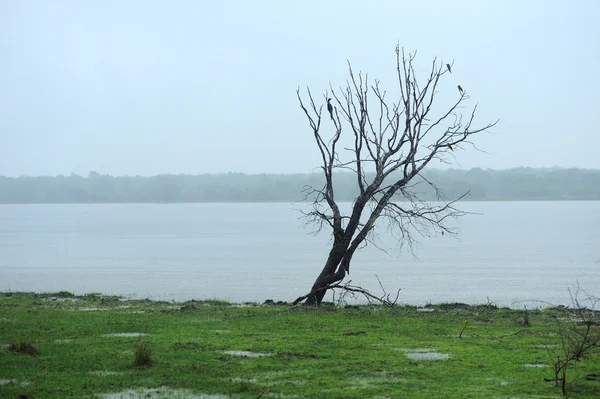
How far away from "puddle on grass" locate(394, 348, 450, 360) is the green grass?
12cm

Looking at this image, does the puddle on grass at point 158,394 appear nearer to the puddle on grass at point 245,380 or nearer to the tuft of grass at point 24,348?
the puddle on grass at point 245,380

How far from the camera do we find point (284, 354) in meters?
14.3

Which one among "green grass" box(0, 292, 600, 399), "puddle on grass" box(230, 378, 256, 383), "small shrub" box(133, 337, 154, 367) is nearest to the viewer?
"green grass" box(0, 292, 600, 399)

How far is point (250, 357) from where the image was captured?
1405cm

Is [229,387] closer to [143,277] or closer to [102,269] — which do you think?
[143,277]

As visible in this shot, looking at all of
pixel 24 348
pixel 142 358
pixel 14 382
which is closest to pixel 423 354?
pixel 142 358

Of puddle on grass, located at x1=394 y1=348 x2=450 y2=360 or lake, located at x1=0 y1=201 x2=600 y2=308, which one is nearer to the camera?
puddle on grass, located at x1=394 y1=348 x2=450 y2=360

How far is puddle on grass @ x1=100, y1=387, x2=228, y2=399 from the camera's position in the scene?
36.1 ft

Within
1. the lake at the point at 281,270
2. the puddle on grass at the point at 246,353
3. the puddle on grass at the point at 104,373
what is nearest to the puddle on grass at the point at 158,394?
the puddle on grass at the point at 104,373

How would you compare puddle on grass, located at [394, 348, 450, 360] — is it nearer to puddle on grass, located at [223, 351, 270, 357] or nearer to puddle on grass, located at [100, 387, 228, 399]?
puddle on grass, located at [223, 351, 270, 357]

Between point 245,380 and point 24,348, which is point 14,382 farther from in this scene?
point 245,380

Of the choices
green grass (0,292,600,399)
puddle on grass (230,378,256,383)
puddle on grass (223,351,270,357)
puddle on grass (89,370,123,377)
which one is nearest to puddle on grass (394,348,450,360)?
green grass (0,292,600,399)

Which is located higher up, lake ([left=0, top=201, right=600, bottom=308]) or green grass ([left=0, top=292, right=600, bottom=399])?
green grass ([left=0, top=292, right=600, bottom=399])

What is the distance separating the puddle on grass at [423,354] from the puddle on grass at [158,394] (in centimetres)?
455
